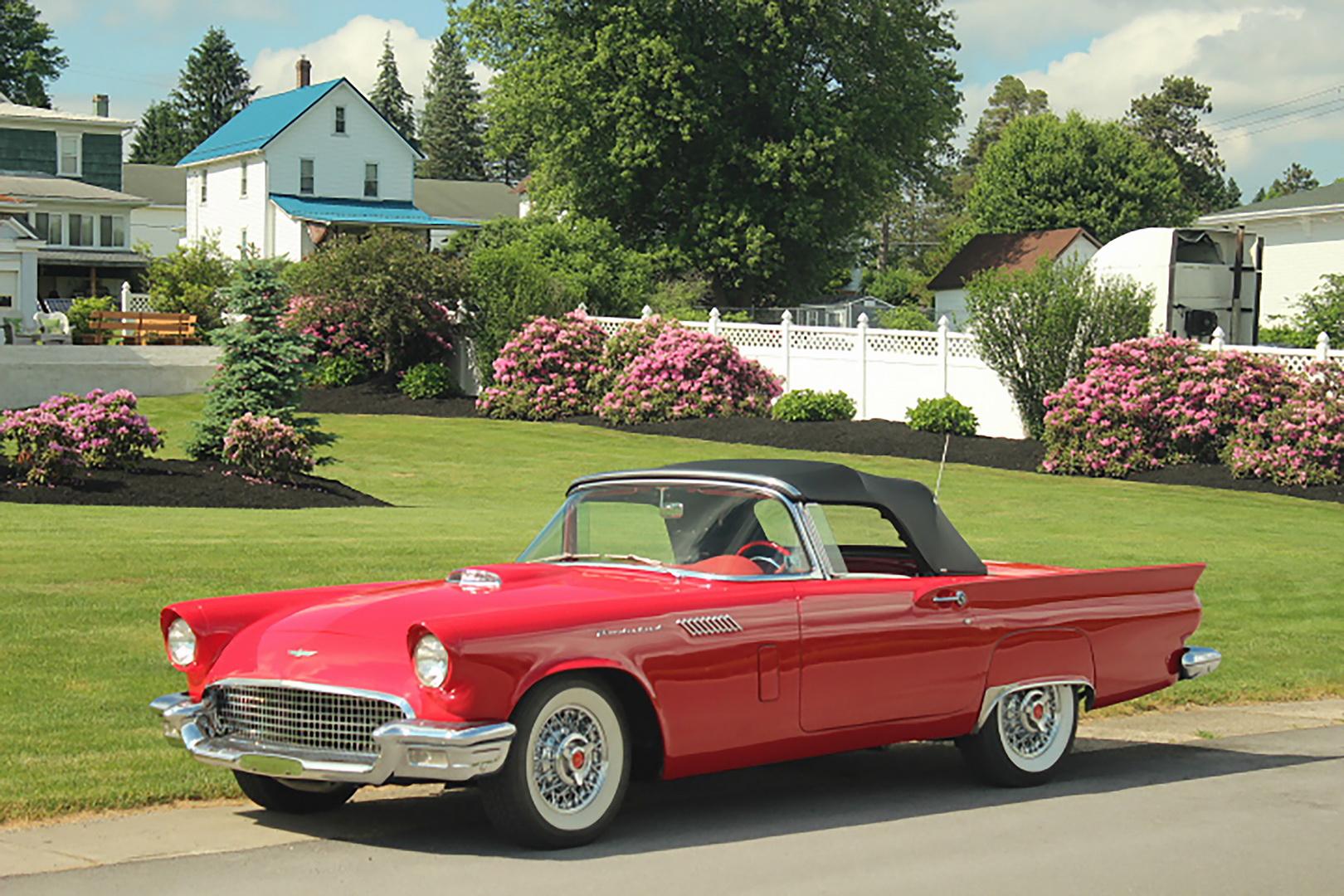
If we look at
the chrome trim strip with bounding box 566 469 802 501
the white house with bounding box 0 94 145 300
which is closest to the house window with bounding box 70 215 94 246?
the white house with bounding box 0 94 145 300

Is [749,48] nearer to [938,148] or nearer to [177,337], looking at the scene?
[938,148]

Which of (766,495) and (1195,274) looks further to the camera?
(1195,274)

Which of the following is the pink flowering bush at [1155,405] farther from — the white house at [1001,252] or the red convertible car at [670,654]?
the white house at [1001,252]

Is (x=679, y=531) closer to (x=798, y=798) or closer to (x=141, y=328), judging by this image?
(x=798, y=798)

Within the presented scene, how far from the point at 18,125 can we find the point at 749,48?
29.9 metres

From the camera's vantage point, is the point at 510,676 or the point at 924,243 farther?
the point at 924,243

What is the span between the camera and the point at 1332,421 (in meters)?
26.0

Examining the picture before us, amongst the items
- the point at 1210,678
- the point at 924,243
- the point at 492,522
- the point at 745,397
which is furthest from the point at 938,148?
the point at 924,243

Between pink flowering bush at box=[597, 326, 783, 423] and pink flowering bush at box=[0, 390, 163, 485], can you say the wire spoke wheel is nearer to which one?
pink flowering bush at box=[0, 390, 163, 485]

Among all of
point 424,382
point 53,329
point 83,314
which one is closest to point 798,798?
point 424,382

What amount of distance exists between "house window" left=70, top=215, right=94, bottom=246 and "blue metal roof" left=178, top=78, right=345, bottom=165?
21.2ft

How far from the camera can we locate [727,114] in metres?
48.9

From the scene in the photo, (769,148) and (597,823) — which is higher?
(769,148)

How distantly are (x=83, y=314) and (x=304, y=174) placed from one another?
18263 millimetres
